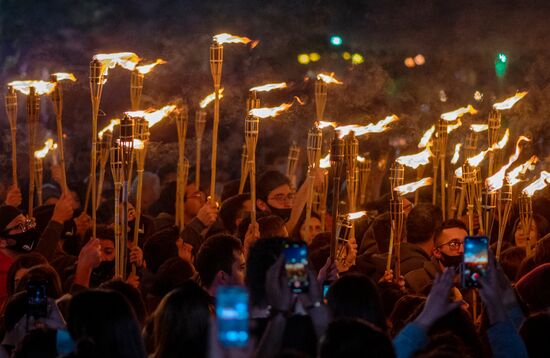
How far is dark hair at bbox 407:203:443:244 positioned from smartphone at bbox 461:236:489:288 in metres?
3.73

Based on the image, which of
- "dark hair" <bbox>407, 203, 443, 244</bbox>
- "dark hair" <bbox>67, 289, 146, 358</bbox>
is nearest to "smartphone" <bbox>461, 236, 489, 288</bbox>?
"dark hair" <bbox>67, 289, 146, 358</bbox>

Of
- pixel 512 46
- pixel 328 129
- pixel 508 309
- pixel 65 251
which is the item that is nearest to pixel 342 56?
pixel 328 129

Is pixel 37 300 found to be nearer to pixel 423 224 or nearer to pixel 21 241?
pixel 21 241

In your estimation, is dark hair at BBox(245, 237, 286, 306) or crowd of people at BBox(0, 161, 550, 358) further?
dark hair at BBox(245, 237, 286, 306)

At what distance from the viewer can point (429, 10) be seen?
14789mm

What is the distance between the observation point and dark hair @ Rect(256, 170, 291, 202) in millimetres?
10461

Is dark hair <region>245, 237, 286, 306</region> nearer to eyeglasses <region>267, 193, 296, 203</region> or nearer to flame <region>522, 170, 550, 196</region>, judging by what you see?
flame <region>522, 170, 550, 196</region>

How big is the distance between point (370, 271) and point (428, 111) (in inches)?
239

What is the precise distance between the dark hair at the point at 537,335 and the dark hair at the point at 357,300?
641 millimetres

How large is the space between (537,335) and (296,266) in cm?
111

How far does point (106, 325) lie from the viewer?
16.8ft

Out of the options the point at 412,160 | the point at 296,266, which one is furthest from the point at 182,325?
the point at 412,160

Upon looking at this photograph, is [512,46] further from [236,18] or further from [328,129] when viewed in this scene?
[236,18]

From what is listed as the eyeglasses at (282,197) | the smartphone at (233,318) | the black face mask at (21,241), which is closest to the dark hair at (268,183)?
the eyeglasses at (282,197)
